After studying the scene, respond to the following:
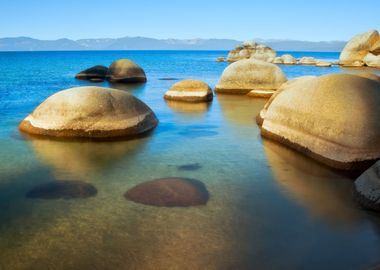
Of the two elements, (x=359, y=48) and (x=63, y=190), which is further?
(x=359, y=48)

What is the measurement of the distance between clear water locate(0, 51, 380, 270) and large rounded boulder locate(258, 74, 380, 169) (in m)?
0.34

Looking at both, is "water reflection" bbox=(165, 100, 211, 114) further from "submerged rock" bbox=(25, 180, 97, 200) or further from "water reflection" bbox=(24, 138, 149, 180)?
"submerged rock" bbox=(25, 180, 97, 200)

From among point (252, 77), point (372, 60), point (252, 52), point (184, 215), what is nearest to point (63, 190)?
point (184, 215)

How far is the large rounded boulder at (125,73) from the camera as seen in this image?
25531mm

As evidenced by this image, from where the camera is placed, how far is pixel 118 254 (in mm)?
4176

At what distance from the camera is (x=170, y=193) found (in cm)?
586

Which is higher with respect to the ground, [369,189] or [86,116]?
[86,116]

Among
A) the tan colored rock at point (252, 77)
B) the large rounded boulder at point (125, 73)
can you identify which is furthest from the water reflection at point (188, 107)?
the large rounded boulder at point (125, 73)

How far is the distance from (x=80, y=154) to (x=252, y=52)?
65900 millimetres

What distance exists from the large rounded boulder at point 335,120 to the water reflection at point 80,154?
11.7 feet

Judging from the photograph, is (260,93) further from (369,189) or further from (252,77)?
(369,189)

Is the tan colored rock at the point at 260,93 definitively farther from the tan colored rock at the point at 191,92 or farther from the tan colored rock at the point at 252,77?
the tan colored rock at the point at 191,92

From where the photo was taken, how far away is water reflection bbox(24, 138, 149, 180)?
7057 millimetres

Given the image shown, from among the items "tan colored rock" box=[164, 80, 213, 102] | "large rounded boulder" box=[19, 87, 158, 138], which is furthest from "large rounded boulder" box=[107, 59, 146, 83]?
"large rounded boulder" box=[19, 87, 158, 138]
